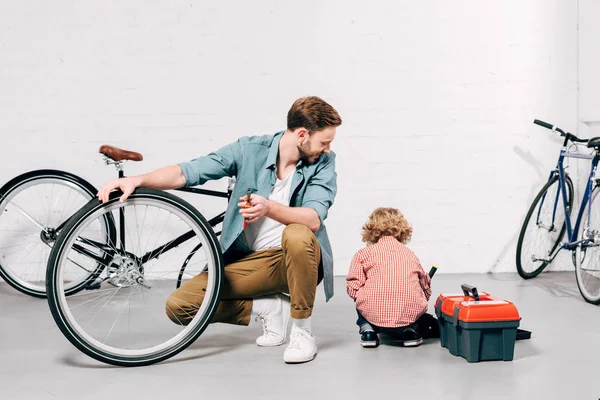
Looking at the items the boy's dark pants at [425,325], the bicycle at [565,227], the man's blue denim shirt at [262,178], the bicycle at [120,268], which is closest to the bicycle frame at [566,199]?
the bicycle at [565,227]

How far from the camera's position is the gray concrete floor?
231 cm

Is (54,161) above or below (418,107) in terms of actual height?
below

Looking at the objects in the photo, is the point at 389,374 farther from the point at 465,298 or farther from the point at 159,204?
the point at 159,204

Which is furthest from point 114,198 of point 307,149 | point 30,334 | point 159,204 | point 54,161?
point 54,161

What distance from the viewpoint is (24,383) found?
243cm

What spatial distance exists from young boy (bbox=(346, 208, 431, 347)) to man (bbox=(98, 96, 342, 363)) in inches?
5.9

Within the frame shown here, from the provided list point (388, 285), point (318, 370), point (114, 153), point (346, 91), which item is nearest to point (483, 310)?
point (388, 285)

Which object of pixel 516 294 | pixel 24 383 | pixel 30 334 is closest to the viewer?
pixel 24 383

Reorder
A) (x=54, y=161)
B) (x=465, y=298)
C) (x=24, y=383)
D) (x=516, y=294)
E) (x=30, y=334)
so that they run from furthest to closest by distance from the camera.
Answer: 1. (x=54, y=161)
2. (x=516, y=294)
3. (x=30, y=334)
4. (x=465, y=298)
5. (x=24, y=383)

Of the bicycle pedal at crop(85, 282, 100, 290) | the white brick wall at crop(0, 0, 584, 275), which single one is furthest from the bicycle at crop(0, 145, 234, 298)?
the bicycle pedal at crop(85, 282, 100, 290)

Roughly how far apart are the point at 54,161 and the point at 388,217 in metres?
2.43

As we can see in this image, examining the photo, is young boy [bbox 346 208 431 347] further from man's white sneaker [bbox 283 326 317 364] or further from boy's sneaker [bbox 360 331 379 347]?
man's white sneaker [bbox 283 326 317 364]

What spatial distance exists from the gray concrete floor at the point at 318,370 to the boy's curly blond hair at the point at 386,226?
0.43m

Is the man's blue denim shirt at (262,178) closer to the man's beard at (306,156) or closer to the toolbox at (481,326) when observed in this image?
the man's beard at (306,156)
